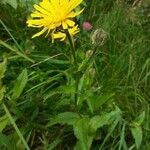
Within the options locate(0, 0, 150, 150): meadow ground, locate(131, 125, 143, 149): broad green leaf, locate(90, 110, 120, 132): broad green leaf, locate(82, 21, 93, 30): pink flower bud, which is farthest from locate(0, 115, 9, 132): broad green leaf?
locate(82, 21, 93, 30): pink flower bud

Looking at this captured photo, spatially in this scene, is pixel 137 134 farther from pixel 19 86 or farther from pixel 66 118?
pixel 19 86

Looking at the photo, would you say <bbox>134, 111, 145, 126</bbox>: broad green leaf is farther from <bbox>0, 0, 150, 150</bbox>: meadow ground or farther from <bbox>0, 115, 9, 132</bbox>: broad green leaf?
<bbox>0, 115, 9, 132</bbox>: broad green leaf

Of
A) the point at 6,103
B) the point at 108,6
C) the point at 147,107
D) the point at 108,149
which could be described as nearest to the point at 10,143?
the point at 6,103

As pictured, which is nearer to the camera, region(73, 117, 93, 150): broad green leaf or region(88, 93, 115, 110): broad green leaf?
region(73, 117, 93, 150): broad green leaf

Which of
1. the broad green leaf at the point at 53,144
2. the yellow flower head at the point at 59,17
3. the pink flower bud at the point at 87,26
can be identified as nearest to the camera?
the yellow flower head at the point at 59,17

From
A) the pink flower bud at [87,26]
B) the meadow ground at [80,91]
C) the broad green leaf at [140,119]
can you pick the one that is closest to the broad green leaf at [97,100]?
the meadow ground at [80,91]

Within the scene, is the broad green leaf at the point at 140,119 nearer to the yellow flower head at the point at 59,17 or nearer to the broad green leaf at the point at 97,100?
the broad green leaf at the point at 97,100

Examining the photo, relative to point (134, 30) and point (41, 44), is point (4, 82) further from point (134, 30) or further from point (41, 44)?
point (134, 30)
